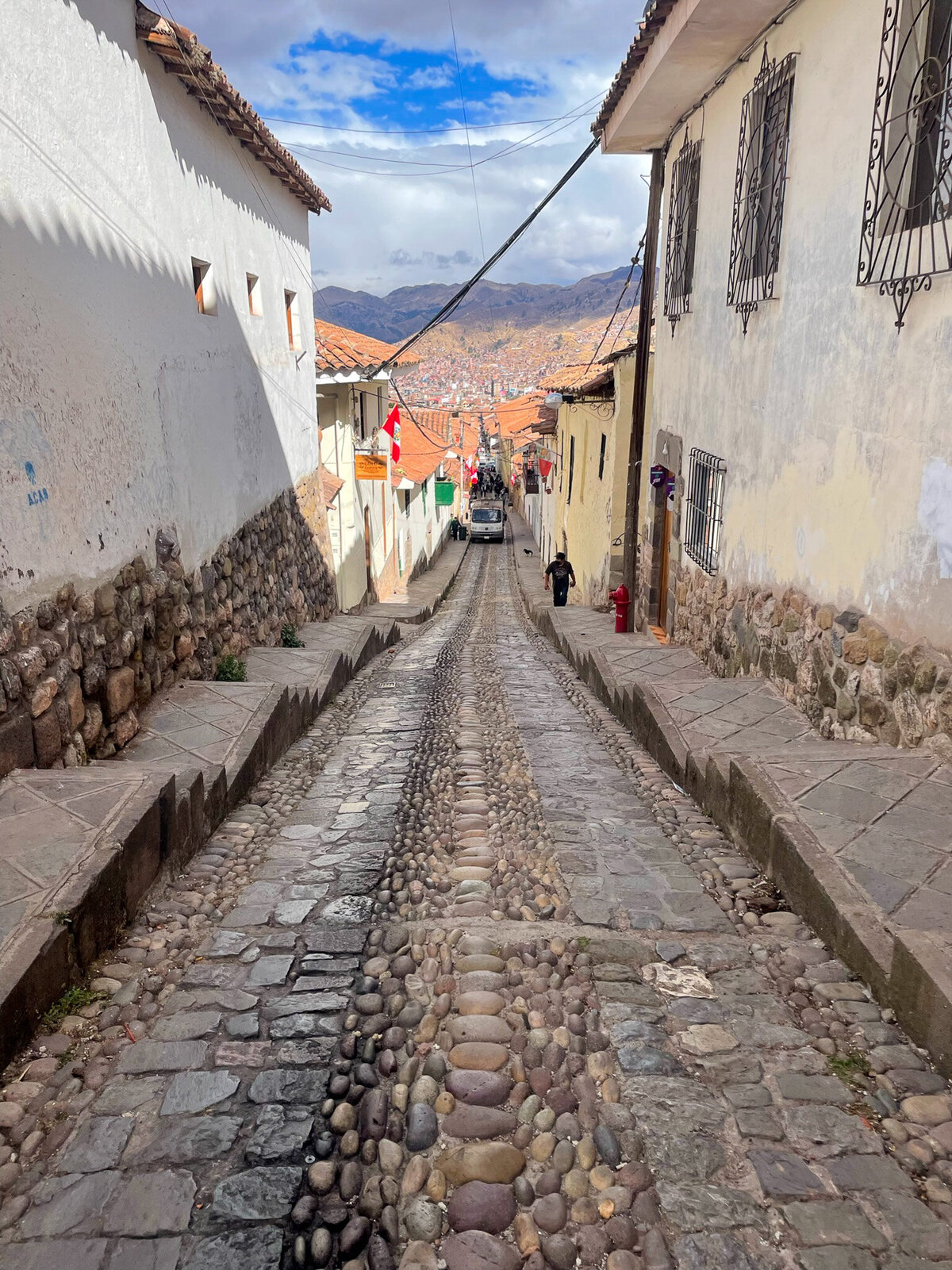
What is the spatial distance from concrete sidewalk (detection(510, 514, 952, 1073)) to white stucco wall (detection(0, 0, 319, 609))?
3699 millimetres

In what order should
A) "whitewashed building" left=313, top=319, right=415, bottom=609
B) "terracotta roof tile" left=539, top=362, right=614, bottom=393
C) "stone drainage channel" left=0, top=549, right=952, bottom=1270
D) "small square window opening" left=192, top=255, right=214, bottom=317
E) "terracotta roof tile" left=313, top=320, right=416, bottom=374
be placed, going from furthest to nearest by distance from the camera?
"terracotta roof tile" left=539, top=362, right=614, bottom=393, "whitewashed building" left=313, top=319, right=415, bottom=609, "terracotta roof tile" left=313, top=320, right=416, bottom=374, "small square window opening" left=192, top=255, right=214, bottom=317, "stone drainage channel" left=0, top=549, right=952, bottom=1270

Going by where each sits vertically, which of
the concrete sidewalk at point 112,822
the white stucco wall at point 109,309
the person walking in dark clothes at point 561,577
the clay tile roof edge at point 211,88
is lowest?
the person walking in dark clothes at point 561,577

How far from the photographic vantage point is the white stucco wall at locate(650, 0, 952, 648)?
427 centimetres

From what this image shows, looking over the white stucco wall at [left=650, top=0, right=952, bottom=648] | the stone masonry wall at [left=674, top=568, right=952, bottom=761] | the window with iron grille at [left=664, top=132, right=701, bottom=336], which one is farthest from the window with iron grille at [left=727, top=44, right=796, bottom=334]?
the stone masonry wall at [left=674, top=568, right=952, bottom=761]

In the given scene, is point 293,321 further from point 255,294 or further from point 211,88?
point 211,88

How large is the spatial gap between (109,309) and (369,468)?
11099mm

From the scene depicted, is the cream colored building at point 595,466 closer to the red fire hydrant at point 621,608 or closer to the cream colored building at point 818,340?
the red fire hydrant at point 621,608

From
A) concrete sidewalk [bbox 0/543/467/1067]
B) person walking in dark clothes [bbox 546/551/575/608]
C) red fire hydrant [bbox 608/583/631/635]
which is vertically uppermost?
concrete sidewalk [bbox 0/543/467/1067]

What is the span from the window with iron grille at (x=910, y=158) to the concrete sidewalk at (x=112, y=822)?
171 inches

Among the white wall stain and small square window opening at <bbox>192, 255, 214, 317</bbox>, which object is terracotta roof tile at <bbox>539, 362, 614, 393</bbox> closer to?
small square window opening at <bbox>192, 255, 214, 317</bbox>

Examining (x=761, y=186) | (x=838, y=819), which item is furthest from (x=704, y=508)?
(x=838, y=819)

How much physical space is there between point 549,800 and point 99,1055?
2.96 meters

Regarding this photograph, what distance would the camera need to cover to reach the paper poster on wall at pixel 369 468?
16312mm

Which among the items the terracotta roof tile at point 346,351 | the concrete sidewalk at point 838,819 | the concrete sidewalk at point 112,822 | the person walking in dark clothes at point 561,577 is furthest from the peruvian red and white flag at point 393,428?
the concrete sidewalk at point 838,819
